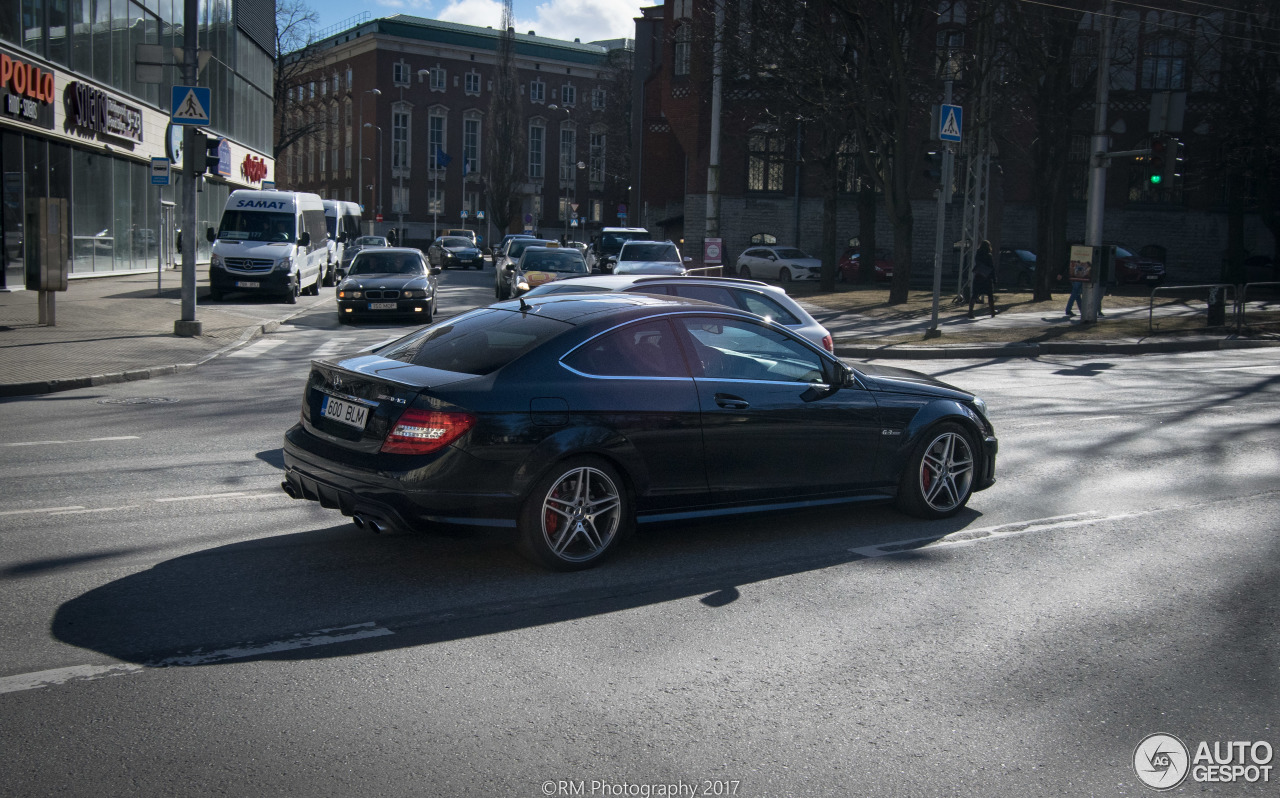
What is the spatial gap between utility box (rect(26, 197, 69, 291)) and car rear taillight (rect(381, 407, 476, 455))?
14052 millimetres

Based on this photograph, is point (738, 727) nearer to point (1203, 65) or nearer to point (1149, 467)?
point (1149, 467)

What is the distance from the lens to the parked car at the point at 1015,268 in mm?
43062

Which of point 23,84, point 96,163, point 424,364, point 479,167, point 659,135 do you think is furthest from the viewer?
point 479,167

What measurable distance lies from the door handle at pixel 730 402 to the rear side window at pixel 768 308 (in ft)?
17.2

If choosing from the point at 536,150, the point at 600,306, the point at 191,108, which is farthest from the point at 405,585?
the point at 536,150

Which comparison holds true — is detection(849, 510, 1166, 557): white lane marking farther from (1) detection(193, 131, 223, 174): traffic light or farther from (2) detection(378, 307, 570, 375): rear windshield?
(1) detection(193, 131, 223, 174): traffic light

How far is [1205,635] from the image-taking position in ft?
16.8

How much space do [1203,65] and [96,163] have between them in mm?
43964

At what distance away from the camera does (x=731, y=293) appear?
11375 mm

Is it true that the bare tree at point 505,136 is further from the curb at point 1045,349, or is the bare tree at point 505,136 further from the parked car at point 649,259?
the curb at point 1045,349

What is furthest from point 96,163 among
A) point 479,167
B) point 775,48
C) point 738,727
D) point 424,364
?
point 479,167

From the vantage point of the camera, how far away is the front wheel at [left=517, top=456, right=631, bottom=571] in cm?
563

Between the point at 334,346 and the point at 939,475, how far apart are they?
13400mm

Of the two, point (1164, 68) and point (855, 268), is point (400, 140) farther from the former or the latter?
point (1164, 68)
